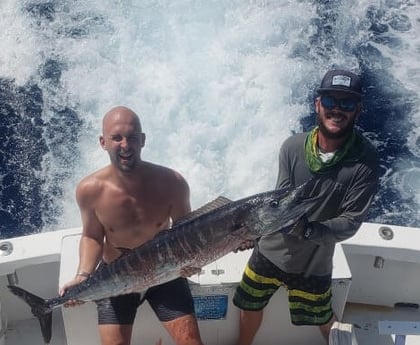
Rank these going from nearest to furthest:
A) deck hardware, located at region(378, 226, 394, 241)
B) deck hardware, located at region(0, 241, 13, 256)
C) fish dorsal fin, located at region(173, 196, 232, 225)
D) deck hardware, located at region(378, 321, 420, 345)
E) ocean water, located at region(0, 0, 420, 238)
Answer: deck hardware, located at region(378, 321, 420, 345) → fish dorsal fin, located at region(173, 196, 232, 225) → deck hardware, located at region(0, 241, 13, 256) → deck hardware, located at region(378, 226, 394, 241) → ocean water, located at region(0, 0, 420, 238)

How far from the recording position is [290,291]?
339 centimetres

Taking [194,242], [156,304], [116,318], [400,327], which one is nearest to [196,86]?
[156,304]

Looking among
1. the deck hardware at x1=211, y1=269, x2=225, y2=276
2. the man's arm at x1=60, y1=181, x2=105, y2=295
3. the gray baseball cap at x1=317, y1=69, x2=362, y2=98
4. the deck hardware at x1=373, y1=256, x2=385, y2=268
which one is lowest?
the deck hardware at x1=373, y1=256, x2=385, y2=268

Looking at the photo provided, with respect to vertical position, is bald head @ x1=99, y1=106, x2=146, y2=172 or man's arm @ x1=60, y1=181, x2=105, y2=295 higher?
bald head @ x1=99, y1=106, x2=146, y2=172

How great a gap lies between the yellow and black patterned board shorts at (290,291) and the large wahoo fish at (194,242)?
1.56 feet

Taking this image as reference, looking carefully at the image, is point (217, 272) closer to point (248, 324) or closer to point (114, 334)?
point (248, 324)

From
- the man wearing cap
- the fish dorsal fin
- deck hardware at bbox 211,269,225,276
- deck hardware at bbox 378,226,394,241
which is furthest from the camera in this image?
deck hardware at bbox 378,226,394,241

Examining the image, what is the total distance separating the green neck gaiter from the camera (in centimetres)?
283

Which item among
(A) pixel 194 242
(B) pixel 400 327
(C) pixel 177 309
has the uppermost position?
(A) pixel 194 242

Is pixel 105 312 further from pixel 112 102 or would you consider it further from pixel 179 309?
pixel 112 102

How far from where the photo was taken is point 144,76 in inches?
337

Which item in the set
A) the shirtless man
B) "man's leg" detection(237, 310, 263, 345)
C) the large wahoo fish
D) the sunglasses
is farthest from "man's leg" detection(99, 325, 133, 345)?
the sunglasses

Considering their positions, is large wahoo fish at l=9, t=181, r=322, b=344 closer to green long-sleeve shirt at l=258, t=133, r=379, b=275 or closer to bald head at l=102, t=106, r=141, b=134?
green long-sleeve shirt at l=258, t=133, r=379, b=275

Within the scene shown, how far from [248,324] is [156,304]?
2.00 ft
